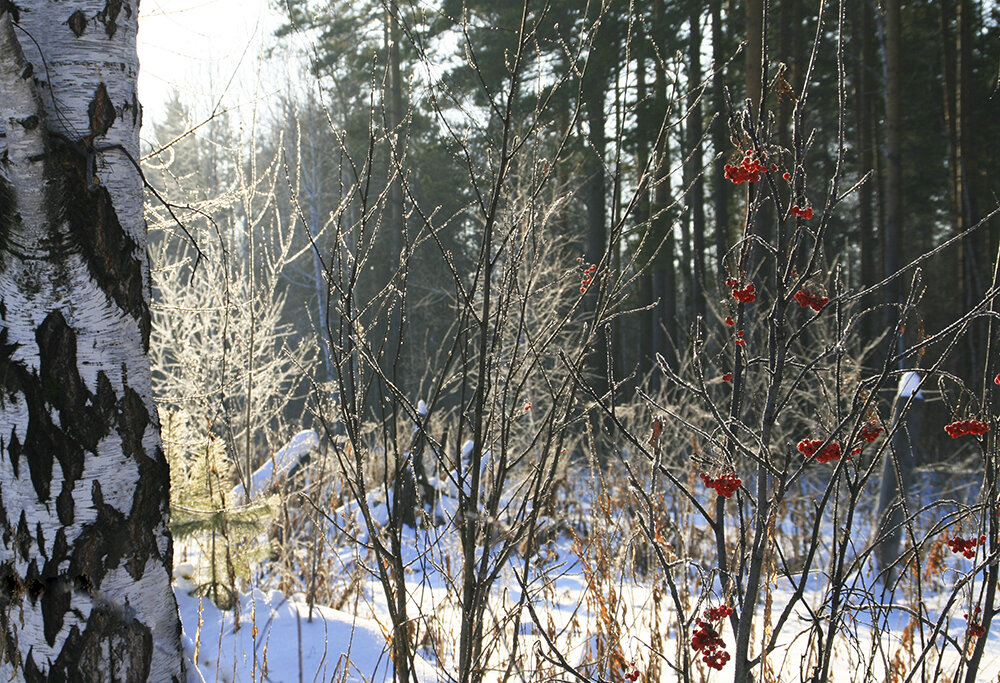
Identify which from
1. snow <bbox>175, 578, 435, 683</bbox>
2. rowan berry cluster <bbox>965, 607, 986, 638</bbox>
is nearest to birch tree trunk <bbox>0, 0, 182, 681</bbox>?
snow <bbox>175, 578, 435, 683</bbox>

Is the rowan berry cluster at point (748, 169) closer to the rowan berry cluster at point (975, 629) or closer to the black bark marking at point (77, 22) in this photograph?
the rowan berry cluster at point (975, 629)

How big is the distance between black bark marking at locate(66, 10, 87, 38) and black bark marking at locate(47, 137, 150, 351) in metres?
0.24

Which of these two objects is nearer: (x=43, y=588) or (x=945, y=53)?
(x=43, y=588)

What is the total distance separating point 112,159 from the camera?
1.50m

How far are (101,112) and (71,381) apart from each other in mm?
572

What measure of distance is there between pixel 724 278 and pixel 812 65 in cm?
47

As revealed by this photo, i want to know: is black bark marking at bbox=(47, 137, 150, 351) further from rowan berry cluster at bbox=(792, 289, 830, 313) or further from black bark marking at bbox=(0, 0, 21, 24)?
rowan berry cluster at bbox=(792, 289, 830, 313)

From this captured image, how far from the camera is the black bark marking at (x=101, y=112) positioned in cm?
147

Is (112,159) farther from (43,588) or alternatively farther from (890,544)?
(890,544)

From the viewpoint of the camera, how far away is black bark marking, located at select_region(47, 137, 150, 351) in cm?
142

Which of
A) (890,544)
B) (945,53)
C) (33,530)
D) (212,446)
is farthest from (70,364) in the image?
(945,53)

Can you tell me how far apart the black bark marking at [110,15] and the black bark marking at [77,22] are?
31 mm

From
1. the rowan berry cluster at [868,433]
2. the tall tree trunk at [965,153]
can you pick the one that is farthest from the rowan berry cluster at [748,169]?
the tall tree trunk at [965,153]

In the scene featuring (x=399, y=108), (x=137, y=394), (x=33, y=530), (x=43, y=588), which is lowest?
(x=43, y=588)
